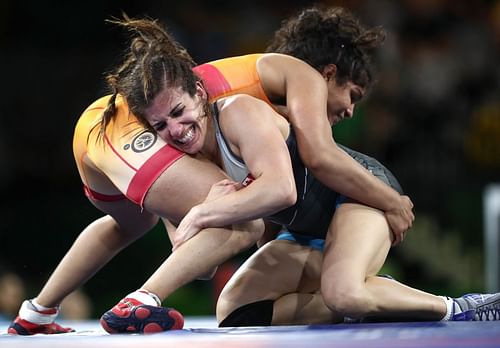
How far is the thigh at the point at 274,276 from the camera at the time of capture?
2.86 meters

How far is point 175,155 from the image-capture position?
103 inches

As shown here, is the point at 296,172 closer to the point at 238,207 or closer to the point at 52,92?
the point at 238,207

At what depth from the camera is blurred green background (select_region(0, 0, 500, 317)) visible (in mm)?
5297

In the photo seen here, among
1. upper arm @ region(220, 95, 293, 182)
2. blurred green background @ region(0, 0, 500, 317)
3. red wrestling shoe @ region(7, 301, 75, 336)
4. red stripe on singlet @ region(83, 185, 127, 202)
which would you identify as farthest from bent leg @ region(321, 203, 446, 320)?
blurred green background @ region(0, 0, 500, 317)

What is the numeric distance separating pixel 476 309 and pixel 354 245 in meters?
0.40

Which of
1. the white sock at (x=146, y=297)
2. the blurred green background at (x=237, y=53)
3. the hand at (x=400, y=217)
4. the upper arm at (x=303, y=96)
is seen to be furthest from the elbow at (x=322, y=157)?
the blurred green background at (x=237, y=53)

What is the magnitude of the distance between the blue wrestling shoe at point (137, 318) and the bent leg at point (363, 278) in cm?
50

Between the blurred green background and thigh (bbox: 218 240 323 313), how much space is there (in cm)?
229

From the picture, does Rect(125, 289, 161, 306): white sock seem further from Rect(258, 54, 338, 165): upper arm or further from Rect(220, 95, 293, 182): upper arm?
Rect(258, 54, 338, 165): upper arm

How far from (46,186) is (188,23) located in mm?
1592

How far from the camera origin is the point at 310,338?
83.0 inches

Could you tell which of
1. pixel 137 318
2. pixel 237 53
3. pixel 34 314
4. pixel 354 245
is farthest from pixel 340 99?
pixel 237 53

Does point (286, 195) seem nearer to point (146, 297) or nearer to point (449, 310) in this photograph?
point (146, 297)

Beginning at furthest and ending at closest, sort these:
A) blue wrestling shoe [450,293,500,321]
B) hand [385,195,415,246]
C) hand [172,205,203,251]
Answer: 1. hand [385,195,415,246]
2. blue wrestling shoe [450,293,500,321]
3. hand [172,205,203,251]
